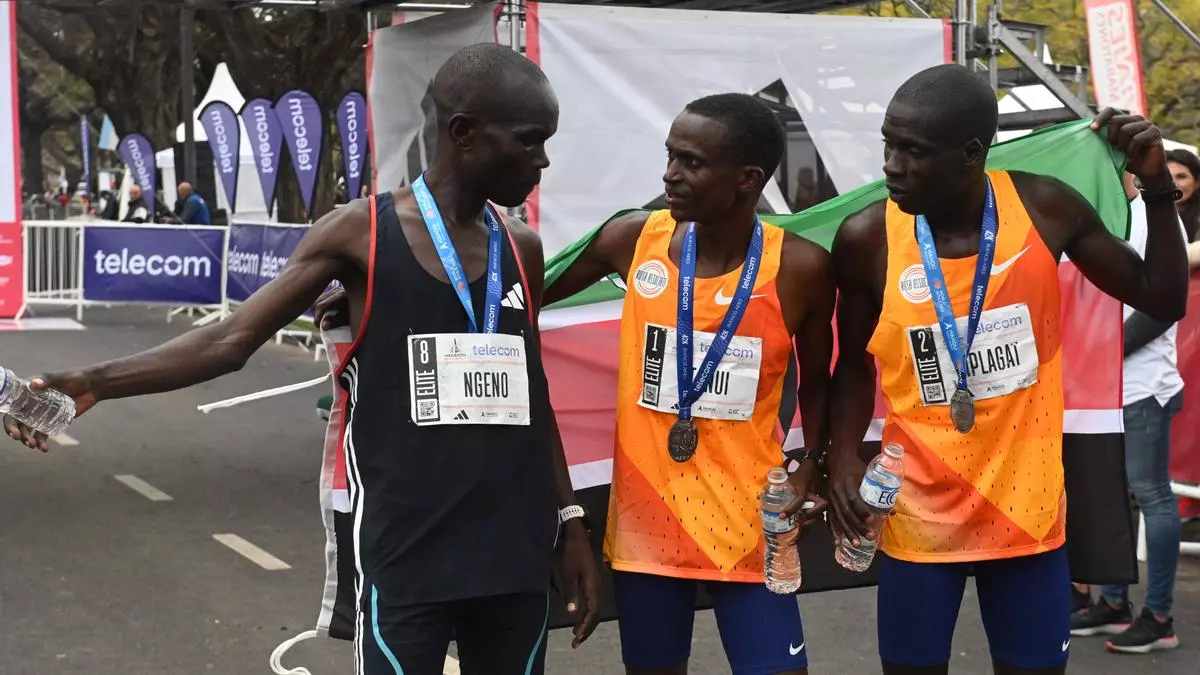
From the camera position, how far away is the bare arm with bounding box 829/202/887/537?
3.59 metres

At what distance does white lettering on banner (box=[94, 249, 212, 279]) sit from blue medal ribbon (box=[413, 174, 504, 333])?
51.5ft

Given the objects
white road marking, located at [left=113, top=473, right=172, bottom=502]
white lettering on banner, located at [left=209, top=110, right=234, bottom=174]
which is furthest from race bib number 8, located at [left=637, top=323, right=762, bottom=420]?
white lettering on banner, located at [left=209, top=110, right=234, bottom=174]

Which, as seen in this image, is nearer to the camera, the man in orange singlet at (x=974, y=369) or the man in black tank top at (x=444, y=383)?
the man in black tank top at (x=444, y=383)

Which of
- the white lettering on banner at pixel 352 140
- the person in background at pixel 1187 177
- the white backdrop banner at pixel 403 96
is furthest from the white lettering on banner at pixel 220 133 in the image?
the person in background at pixel 1187 177

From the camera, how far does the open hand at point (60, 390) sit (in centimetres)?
261

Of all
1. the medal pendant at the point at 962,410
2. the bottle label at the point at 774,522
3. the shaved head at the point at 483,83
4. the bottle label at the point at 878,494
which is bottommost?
the bottle label at the point at 774,522

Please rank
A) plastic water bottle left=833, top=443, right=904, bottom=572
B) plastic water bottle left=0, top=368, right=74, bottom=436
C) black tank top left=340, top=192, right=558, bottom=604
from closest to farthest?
plastic water bottle left=0, top=368, right=74, bottom=436, black tank top left=340, top=192, right=558, bottom=604, plastic water bottle left=833, top=443, right=904, bottom=572

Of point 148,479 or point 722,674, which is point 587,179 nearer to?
point 722,674

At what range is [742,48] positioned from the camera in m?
8.01

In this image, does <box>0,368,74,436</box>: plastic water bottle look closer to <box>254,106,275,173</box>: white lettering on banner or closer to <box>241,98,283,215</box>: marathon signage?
<box>241,98,283,215</box>: marathon signage

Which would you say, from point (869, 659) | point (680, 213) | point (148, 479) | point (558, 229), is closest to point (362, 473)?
point (680, 213)

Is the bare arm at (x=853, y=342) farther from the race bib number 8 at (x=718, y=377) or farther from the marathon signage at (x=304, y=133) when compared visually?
the marathon signage at (x=304, y=133)

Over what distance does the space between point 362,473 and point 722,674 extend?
3.17 m

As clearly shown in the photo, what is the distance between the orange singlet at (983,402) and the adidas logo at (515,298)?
93 cm
